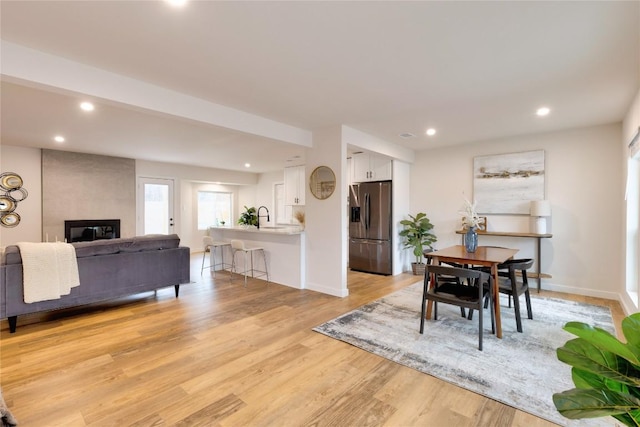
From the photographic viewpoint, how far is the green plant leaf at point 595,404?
0.81 metres

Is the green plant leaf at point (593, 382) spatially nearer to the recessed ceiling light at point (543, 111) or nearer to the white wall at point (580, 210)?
the recessed ceiling light at point (543, 111)

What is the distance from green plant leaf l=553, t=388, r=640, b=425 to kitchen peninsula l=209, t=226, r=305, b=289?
3855mm

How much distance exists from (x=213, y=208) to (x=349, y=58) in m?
7.91

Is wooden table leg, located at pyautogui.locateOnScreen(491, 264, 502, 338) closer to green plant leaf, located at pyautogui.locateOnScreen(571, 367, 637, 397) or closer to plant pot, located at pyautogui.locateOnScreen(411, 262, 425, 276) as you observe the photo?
green plant leaf, located at pyautogui.locateOnScreen(571, 367, 637, 397)

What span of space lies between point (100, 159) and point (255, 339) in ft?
19.5

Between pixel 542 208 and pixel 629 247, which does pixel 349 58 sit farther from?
pixel 629 247

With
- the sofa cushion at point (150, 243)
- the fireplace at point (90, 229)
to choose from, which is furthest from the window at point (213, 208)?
the sofa cushion at point (150, 243)

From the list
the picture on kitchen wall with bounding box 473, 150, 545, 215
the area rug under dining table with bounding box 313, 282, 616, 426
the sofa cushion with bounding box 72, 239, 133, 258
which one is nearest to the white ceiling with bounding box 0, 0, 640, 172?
the picture on kitchen wall with bounding box 473, 150, 545, 215

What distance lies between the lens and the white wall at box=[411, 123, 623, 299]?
4.11 metres

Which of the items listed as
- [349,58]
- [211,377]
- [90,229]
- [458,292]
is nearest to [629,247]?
[458,292]

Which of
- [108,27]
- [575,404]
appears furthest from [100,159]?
[575,404]

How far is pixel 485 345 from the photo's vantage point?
269cm

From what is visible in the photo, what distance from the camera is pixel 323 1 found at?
1.68m

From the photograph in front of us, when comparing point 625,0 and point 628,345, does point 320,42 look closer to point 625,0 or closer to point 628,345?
point 625,0
